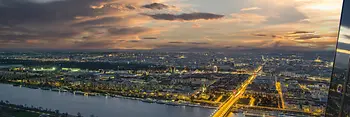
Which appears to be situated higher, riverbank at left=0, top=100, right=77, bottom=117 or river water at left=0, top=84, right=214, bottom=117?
riverbank at left=0, top=100, right=77, bottom=117

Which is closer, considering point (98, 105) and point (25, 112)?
point (25, 112)

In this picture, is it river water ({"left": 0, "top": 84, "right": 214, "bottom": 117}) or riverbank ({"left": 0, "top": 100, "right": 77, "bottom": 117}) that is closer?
riverbank ({"left": 0, "top": 100, "right": 77, "bottom": 117})

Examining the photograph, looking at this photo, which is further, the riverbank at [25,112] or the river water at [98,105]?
the river water at [98,105]

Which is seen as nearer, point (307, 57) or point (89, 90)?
point (89, 90)

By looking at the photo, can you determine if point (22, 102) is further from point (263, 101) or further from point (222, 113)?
point (263, 101)

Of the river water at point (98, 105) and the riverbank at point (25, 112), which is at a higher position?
the riverbank at point (25, 112)

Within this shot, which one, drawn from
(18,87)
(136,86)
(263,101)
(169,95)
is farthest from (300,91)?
(18,87)

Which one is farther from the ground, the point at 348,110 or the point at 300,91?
the point at 348,110

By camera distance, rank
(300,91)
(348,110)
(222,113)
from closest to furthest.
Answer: (348,110)
(222,113)
(300,91)
